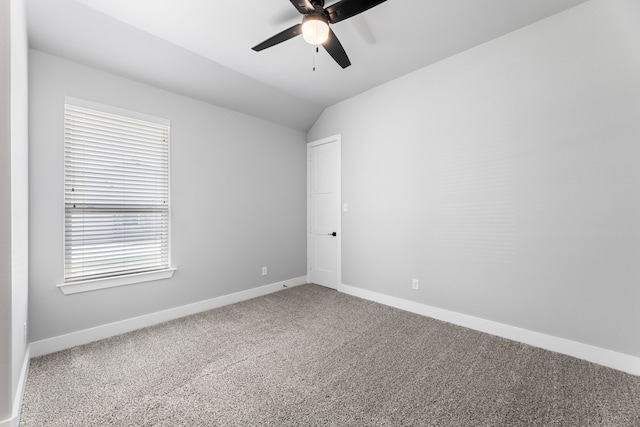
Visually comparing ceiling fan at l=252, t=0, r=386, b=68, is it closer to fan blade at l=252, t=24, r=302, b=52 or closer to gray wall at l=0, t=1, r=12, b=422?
fan blade at l=252, t=24, r=302, b=52

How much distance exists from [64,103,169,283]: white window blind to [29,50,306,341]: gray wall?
93 mm

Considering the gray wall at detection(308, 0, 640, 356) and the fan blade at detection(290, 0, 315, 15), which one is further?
the gray wall at detection(308, 0, 640, 356)

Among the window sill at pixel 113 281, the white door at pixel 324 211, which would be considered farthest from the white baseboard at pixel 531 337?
the window sill at pixel 113 281

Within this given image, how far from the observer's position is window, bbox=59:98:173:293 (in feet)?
8.11

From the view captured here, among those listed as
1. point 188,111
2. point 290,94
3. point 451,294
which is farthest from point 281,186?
point 451,294

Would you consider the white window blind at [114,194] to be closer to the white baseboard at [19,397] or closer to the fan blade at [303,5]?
the white baseboard at [19,397]

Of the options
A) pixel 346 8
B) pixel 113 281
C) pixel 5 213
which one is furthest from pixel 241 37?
pixel 113 281

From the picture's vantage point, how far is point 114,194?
2699 millimetres

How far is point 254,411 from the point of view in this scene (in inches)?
64.2

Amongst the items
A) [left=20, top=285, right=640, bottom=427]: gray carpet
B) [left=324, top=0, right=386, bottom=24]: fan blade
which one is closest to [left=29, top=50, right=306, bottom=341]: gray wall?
[left=20, top=285, right=640, bottom=427]: gray carpet

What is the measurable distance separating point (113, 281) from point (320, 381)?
7.40 feet

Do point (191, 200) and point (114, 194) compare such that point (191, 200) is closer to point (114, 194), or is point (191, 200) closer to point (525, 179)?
point (114, 194)

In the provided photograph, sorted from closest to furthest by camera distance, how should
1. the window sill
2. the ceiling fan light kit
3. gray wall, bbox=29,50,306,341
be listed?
1. the ceiling fan light kit
2. gray wall, bbox=29,50,306,341
3. the window sill

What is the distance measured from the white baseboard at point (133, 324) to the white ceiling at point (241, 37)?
251 cm
